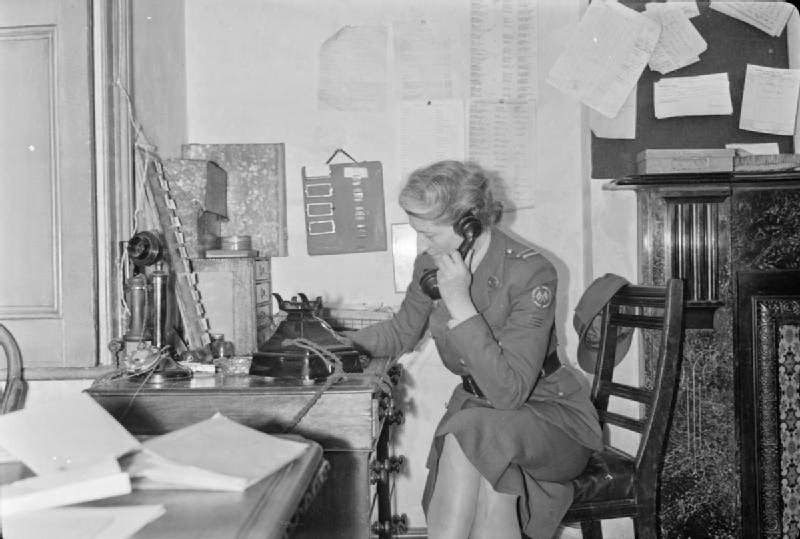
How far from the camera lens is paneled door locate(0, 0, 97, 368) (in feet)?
6.66

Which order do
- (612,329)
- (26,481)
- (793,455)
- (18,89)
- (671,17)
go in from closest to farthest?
(26,481) → (18,89) → (612,329) → (793,455) → (671,17)

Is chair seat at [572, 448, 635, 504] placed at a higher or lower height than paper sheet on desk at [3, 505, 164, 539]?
lower

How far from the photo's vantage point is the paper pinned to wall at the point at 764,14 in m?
2.80

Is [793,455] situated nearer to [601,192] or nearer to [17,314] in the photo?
[601,192]

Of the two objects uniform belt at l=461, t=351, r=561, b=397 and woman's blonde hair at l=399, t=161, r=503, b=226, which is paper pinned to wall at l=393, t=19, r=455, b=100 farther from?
→ uniform belt at l=461, t=351, r=561, b=397

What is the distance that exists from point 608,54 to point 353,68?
0.98 m

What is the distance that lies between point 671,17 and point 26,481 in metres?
2.77

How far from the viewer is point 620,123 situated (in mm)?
2838

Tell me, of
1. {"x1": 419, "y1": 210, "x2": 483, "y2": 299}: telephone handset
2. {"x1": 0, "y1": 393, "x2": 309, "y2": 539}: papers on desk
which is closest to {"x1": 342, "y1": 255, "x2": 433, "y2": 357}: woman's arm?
{"x1": 419, "y1": 210, "x2": 483, "y2": 299}: telephone handset

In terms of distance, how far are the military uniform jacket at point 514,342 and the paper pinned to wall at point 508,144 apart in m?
0.73

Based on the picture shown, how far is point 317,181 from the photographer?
2877 millimetres

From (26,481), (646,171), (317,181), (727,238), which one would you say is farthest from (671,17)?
(26,481)

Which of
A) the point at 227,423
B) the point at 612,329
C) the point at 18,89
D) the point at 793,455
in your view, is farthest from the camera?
the point at 793,455

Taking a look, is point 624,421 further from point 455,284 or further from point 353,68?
point 353,68
